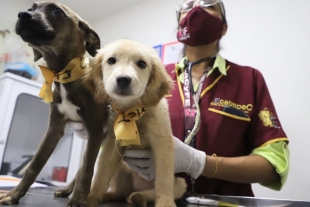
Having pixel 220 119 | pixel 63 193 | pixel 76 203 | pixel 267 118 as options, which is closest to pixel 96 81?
pixel 76 203

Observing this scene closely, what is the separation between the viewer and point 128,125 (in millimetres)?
778

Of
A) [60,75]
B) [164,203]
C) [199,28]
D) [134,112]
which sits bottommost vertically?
[164,203]

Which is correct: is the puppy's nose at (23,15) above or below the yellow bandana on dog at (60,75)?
above

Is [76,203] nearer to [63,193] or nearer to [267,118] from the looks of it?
[63,193]

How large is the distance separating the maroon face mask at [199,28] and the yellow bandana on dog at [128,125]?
69 centimetres

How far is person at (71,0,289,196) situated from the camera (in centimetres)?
120

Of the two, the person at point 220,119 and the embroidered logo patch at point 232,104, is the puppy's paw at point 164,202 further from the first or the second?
the embroidered logo patch at point 232,104

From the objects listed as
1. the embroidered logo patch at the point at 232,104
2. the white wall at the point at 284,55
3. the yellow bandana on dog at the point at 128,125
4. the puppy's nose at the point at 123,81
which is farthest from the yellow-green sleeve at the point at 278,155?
the puppy's nose at the point at 123,81

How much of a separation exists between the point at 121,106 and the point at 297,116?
125cm

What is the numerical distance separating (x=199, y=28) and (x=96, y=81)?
0.74 m

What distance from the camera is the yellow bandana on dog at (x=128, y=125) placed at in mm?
758

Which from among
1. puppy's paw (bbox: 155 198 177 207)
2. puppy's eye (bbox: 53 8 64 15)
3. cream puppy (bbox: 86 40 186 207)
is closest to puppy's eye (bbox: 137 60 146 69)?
cream puppy (bbox: 86 40 186 207)

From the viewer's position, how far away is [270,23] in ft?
6.13

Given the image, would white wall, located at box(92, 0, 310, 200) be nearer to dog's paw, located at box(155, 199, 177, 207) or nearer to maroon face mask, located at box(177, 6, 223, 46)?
maroon face mask, located at box(177, 6, 223, 46)
